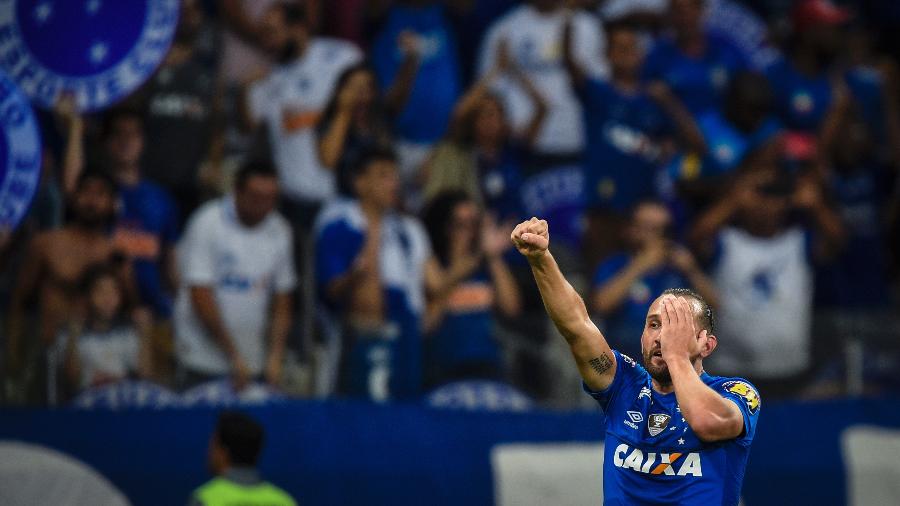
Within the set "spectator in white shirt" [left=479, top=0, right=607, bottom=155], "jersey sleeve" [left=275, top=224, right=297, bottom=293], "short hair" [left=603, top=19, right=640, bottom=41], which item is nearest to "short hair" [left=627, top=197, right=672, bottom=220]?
"spectator in white shirt" [left=479, top=0, right=607, bottom=155]

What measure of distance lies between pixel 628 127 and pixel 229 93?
3225 mm

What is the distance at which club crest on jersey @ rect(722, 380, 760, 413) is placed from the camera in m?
5.87

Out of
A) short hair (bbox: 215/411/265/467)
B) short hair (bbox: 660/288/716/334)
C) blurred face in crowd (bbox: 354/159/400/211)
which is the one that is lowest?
short hair (bbox: 215/411/265/467)

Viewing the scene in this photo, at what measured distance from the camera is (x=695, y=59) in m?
12.7

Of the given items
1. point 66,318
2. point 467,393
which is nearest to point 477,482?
point 467,393

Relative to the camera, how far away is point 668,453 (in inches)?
233

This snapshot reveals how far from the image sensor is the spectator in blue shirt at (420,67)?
1142 centimetres

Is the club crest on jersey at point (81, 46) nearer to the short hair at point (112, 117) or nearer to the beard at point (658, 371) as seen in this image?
the short hair at point (112, 117)

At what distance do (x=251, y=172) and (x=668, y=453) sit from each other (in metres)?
4.95

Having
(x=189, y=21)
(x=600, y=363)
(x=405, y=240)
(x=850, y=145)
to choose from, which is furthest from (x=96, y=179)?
(x=850, y=145)

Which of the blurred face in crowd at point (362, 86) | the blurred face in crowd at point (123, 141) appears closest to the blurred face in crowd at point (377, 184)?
the blurred face in crowd at point (362, 86)

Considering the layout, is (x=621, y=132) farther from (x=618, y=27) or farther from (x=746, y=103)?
(x=746, y=103)

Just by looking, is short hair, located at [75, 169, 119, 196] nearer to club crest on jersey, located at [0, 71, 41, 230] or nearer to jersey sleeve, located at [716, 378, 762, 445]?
club crest on jersey, located at [0, 71, 41, 230]

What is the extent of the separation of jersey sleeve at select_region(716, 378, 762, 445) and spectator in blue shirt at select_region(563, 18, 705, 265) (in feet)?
16.9
